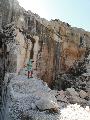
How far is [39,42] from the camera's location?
3266 centimetres

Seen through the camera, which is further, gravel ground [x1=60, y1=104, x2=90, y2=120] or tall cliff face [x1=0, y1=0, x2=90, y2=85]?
tall cliff face [x1=0, y1=0, x2=90, y2=85]

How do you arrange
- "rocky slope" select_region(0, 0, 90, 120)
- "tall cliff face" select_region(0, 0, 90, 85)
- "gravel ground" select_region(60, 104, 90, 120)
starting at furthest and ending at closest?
"tall cliff face" select_region(0, 0, 90, 85), "rocky slope" select_region(0, 0, 90, 120), "gravel ground" select_region(60, 104, 90, 120)

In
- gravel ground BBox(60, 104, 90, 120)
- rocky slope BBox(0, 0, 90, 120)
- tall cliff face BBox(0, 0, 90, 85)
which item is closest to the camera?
gravel ground BBox(60, 104, 90, 120)

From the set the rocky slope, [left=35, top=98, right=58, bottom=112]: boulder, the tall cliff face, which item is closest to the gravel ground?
the rocky slope

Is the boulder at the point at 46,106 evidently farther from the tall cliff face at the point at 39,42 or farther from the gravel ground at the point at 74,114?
the tall cliff face at the point at 39,42

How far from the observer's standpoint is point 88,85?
33.2 meters

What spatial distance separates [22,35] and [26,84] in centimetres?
1449

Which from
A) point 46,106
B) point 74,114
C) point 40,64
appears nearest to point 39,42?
point 40,64

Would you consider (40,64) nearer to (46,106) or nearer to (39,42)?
(39,42)

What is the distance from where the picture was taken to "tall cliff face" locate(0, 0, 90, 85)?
25.7 meters

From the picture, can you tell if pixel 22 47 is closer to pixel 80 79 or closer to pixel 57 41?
pixel 57 41

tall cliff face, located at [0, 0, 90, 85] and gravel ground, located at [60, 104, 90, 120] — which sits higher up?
tall cliff face, located at [0, 0, 90, 85]

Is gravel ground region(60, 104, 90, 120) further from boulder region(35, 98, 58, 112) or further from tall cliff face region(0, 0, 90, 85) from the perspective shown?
tall cliff face region(0, 0, 90, 85)

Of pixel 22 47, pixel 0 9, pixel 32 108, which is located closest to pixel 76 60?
pixel 22 47
